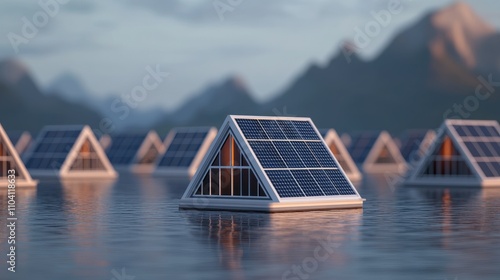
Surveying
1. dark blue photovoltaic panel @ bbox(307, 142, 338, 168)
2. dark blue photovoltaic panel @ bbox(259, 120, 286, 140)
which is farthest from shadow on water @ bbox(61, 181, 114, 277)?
dark blue photovoltaic panel @ bbox(307, 142, 338, 168)

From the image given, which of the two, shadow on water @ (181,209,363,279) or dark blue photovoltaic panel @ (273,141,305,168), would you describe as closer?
shadow on water @ (181,209,363,279)

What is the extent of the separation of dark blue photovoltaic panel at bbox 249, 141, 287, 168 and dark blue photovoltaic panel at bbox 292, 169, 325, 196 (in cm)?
74

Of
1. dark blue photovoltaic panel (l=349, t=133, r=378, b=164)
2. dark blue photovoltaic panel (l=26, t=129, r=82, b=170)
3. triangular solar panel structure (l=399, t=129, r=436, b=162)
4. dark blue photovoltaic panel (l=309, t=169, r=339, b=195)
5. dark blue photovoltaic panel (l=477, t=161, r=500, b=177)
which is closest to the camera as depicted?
dark blue photovoltaic panel (l=309, t=169, r=339, b=195)

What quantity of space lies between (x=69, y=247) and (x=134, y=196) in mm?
28776

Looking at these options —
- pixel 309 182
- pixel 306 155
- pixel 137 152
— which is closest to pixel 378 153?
pixel 137 152

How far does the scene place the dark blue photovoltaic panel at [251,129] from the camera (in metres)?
40.7

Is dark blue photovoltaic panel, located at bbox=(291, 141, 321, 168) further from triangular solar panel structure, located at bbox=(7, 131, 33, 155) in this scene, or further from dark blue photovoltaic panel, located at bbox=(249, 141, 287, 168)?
triangular solar panel structure, located at bbox=(7, 131, 33, 155)

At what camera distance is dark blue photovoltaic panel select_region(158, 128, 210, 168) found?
102 metres

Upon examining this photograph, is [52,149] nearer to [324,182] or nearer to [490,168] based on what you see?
[490,168]

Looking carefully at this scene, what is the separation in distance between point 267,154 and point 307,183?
203 cm

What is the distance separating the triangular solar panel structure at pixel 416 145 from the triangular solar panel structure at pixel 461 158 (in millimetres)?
56584

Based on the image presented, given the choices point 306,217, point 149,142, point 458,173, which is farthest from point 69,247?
point 149,142

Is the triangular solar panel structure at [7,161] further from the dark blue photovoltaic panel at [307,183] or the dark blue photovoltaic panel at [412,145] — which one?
the dark blue photovoltaic panel at [412,145]

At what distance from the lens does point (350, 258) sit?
24.7 meters
